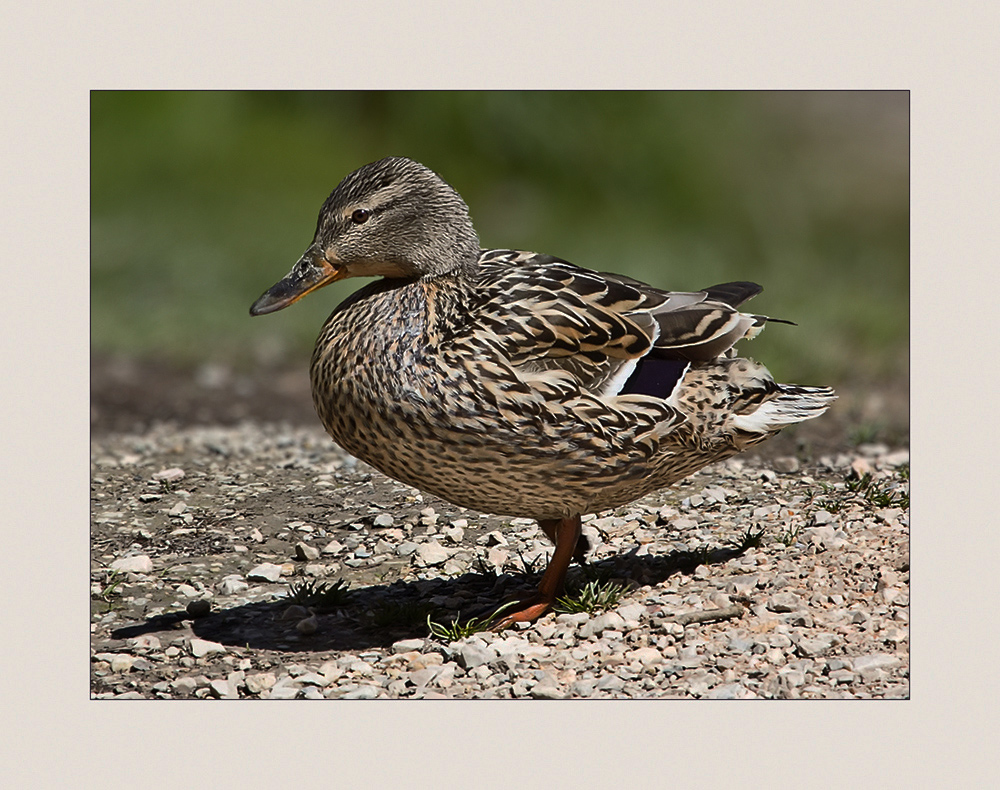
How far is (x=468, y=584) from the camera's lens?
5.88 metres

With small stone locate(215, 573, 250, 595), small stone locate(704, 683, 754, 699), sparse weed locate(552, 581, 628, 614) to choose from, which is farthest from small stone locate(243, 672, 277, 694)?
small stone locate(704, 683, 754, 699)

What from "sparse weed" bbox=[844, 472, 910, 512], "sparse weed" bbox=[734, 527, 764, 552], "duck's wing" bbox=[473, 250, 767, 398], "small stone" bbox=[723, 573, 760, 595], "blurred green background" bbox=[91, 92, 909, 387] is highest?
"blurred green background" bbox=[91, 92, 909, 387]

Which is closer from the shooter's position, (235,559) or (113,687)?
(113,687)

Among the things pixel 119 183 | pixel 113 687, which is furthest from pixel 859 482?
pixel 119 183

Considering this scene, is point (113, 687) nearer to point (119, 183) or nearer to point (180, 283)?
point (119, 183)

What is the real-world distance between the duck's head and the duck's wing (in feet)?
0.88

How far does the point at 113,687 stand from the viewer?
16.3 ft

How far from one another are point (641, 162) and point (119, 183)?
4.29 meters

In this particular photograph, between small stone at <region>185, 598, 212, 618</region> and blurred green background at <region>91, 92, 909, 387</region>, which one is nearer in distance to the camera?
small stone at <region>185, 598, 212, 618</region>

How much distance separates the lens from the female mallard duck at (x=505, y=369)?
15.9 feet

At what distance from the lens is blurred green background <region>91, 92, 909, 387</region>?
9.23m

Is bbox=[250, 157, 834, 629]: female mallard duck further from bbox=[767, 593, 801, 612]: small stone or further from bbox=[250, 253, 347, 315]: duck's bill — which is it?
bbox=[767, 593, 801, 612]: small stone

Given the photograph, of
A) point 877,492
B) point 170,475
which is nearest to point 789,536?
point 877,492

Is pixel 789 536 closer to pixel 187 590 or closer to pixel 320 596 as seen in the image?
pixel 320 596
